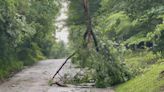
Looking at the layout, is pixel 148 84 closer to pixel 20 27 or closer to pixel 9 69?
pixel 20 27

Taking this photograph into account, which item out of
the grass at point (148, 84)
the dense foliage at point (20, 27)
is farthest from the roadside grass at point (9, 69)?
the grass at point (148, 84)

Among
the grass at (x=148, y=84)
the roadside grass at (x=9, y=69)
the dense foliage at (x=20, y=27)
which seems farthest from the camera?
the roadside grass at (x=9, y=69)

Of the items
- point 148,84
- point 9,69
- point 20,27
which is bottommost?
point 9,69

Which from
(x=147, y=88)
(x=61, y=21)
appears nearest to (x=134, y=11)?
(x=147, y=88)

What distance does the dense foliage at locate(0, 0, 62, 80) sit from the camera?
2525 centimetres

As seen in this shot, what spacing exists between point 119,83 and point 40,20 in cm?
2180

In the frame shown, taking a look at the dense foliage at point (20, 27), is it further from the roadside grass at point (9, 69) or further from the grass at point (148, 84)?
the grass at point (148, 84)

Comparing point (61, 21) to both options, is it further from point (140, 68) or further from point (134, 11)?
point (134, 11)

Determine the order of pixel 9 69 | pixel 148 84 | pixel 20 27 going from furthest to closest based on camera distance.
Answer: pixel 9 69
pixel 20 27
pixel 148 84

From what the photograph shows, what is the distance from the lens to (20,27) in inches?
1036

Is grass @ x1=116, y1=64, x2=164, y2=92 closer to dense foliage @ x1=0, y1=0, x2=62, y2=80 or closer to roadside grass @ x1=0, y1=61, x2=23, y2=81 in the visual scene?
dense foliage @ x1=0, y1=0, x2=62, y2=80

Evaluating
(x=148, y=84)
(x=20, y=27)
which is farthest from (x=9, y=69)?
(x=148, y=84)

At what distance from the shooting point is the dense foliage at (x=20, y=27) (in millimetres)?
25250

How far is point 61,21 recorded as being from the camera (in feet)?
197
